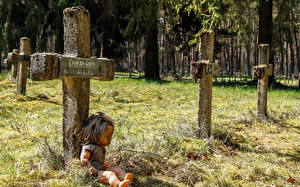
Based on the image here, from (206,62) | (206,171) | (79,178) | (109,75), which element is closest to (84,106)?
(109,75)

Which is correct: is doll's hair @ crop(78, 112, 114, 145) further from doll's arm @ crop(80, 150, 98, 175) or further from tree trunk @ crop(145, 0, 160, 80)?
tree trunk @ crop(145, 0, 160, 80)

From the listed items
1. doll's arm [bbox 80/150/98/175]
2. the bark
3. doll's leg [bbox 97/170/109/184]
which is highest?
the bark

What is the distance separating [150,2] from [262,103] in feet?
34.5

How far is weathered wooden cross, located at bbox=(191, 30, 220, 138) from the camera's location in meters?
5.78

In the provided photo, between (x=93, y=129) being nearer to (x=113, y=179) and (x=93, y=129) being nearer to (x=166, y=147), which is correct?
(x=113, y=179)

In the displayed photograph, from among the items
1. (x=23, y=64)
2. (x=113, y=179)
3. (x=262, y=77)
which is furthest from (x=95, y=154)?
(x=23, y=64)

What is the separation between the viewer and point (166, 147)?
5.25 metres

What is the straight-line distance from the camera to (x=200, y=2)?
45.4ft

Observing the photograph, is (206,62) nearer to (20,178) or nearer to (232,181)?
(232,181)

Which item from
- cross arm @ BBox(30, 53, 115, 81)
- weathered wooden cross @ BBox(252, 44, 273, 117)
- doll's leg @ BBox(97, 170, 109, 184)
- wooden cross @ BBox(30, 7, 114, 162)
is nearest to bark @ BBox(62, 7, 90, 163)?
wooden cross @ BBox(30, 7, 114, 162)

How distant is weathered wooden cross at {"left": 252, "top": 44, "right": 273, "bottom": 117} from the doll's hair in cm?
483

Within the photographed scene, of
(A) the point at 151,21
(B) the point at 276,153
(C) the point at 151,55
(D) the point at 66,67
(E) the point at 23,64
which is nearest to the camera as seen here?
(D) the point at 66,67

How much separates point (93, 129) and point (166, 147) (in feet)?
5.36

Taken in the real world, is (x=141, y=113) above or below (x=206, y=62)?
below
